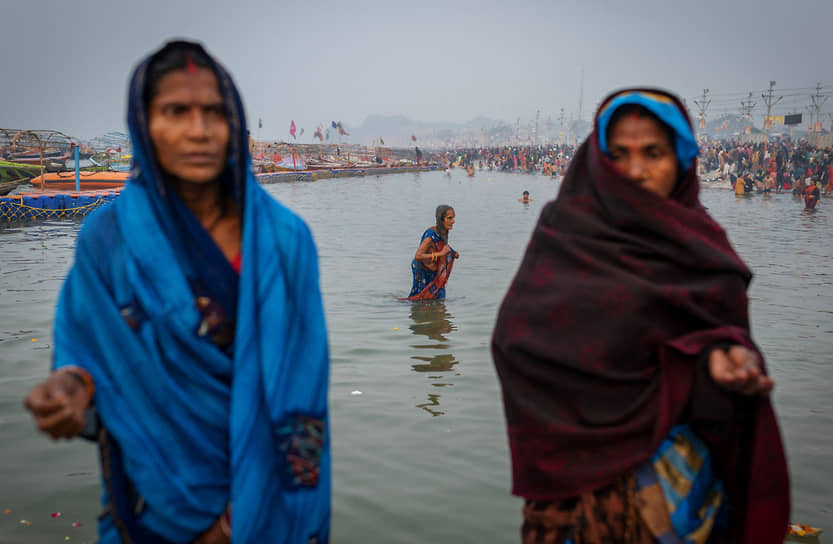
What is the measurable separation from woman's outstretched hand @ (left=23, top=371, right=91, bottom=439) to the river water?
195 centimetres

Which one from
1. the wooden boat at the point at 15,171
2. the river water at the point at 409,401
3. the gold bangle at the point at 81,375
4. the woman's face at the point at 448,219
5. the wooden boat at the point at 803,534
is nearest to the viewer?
the gold bangle at the point at 81,375

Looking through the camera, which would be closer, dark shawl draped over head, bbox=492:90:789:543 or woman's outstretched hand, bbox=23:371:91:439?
woman's outstretched hand, bbox=23:371:91:439

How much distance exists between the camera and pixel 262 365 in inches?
65.1

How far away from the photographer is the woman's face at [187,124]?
1673 millimetres

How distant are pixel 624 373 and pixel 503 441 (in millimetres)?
2618

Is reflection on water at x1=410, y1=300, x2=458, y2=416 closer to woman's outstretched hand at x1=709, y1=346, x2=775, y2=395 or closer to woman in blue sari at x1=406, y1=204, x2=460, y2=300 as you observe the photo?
woman in blue sari at x1=406, y1=204, x2=460, y2=300

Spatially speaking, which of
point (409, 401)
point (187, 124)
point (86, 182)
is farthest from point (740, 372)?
point (86, 182)

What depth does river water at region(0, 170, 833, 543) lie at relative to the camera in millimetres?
3406

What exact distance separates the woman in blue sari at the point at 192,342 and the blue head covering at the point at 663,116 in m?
0.90

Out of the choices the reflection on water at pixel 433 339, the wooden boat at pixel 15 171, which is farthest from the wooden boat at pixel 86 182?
the reflection on water at pixel 433 339

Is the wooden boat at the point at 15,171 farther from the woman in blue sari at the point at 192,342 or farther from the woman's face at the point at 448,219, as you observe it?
the woman in blue sari at the point at 192,342

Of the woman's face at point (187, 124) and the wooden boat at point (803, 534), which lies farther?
the wooden boat at point (803, 534)

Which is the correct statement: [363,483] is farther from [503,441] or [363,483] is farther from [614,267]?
[614,267]

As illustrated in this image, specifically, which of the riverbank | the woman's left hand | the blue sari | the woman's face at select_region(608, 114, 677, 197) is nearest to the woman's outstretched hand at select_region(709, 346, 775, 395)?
the woman's face at select_region(608, 114, 677, 197)
